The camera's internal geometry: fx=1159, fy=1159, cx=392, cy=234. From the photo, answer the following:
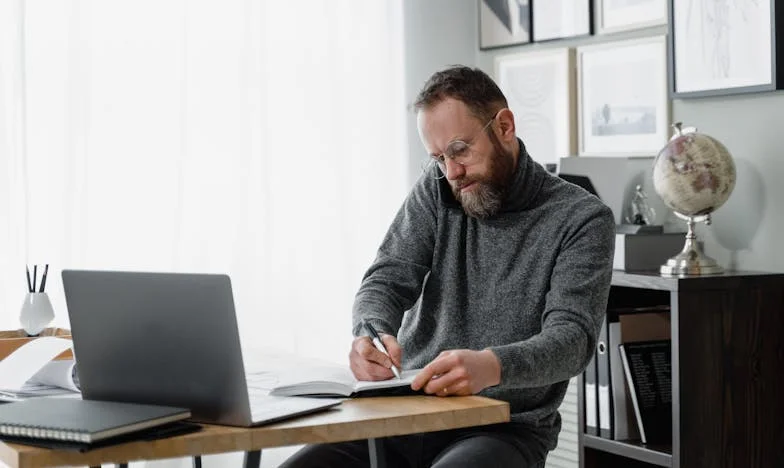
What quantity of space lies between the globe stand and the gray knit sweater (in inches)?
29.9

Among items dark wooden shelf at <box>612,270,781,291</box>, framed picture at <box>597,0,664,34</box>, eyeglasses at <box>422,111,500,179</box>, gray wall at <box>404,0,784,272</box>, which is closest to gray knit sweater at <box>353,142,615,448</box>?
eyeglasses at <box>422,111,500,179</box>

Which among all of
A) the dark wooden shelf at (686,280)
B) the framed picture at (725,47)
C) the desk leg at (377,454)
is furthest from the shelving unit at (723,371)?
the desk leg at (377,454)

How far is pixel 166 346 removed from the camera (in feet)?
5.31

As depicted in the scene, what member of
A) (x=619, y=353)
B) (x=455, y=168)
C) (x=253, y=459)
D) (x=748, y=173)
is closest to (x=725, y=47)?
(x=748, y=173)

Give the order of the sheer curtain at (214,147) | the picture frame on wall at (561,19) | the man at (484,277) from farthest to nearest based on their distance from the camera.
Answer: the picture frame on wall at (561,19) < the sheer curtain at (214,147) < the man at (484,277)

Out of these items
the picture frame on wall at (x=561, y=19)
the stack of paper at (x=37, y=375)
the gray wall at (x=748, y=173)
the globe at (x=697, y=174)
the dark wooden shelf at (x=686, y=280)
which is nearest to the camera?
A: the stack of paper at (x=37, y=375)

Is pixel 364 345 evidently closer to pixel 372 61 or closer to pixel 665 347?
pixel 665 347

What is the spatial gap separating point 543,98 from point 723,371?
1.30 metres

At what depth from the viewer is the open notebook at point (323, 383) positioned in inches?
68.7

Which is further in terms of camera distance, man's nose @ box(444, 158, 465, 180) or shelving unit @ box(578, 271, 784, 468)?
shelving unit @ box(578, 271, 784, 468)

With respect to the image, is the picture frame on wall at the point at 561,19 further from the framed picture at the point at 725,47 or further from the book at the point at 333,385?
the book at the point at 333,385

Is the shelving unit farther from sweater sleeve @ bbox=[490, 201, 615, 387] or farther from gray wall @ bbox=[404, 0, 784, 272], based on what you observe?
sweater sleeve @ bbox=[490, 201, 615, 387]

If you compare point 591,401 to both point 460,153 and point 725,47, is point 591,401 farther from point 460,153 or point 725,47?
point 460,153

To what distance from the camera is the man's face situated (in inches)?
86.1
